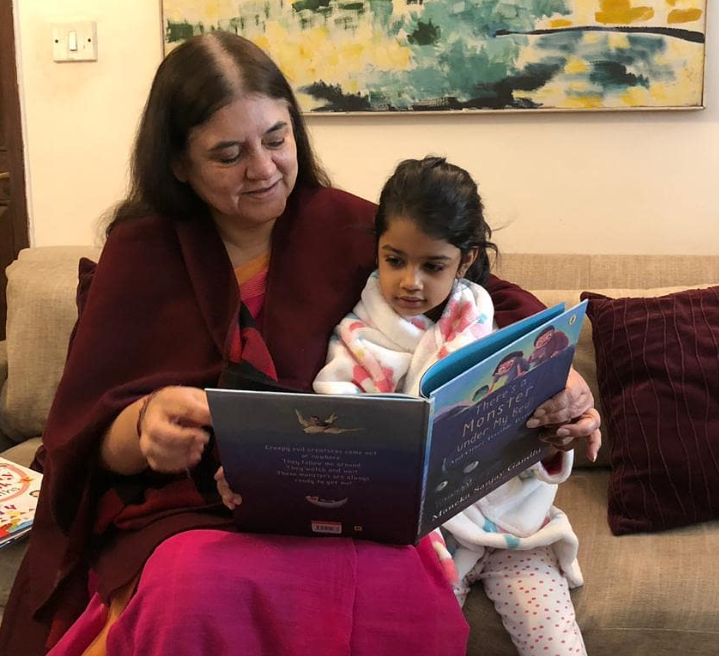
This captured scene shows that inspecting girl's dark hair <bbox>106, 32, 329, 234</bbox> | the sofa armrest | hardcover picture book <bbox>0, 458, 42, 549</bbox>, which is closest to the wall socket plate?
the sofa armrest

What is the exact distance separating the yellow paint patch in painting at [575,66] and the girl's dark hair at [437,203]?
0.89 metres

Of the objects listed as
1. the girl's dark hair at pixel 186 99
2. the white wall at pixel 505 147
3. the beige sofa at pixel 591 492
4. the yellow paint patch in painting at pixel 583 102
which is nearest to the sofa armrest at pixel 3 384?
the beige sofa at pixel 591 492

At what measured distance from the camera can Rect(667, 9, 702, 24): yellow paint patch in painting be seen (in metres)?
1.98

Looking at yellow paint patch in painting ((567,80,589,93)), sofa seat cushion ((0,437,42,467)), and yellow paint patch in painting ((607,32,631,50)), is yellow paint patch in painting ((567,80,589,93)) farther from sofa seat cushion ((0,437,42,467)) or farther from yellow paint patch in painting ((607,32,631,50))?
sofa seat cushion ((0,437,42,467))

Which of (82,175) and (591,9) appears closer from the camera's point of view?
(591,9)

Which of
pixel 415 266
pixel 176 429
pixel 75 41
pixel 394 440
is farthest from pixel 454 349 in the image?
pixel 75 41

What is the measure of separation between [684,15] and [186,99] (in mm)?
1279

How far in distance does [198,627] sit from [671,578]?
78cm

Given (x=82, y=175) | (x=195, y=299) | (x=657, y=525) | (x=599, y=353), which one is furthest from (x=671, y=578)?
(x=82, y=175)

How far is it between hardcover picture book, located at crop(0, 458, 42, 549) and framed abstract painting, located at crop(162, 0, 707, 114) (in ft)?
3.71

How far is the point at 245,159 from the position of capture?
1.32m

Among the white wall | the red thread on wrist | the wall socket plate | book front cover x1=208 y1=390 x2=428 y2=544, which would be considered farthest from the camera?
the wall socket plate

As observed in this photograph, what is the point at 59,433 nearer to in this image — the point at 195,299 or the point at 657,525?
the point at 195,299

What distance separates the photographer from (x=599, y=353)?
67.6 inches
